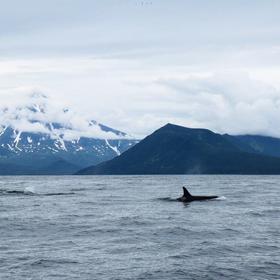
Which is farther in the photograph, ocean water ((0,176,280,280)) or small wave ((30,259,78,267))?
small wave ((30,259,78,267))

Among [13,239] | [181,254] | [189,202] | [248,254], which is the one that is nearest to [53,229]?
[13,239]

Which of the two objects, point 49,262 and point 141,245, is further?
point 141,245

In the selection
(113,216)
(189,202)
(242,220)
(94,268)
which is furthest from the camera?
(189,202)

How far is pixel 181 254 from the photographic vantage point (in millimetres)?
42969

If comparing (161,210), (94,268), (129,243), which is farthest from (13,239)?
(161,210)

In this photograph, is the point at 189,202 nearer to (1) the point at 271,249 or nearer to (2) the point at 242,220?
(2) the point at 242,220

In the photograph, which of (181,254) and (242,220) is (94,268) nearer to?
(181,254)

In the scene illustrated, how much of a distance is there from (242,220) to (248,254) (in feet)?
74.7

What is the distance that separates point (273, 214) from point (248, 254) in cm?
3175

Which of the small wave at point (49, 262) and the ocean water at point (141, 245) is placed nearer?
the ocean water at point (141, 245)

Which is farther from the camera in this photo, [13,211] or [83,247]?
[13,211]

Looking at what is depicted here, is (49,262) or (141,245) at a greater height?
(141,245)

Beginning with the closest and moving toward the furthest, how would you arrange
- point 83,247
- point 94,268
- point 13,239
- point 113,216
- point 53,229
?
point 94,268 → point 83,247 → point 13,239 → point 53,229 → point 113,216

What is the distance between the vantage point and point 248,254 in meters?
42.5
